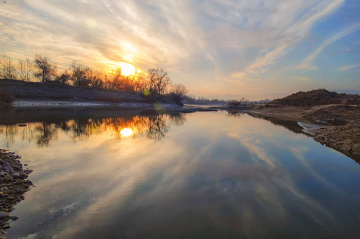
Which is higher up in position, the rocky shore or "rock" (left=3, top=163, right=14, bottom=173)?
"rock" (left=3, top=163, right=14, bottom=173)

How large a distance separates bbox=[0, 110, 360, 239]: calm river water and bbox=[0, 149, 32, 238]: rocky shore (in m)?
0.26

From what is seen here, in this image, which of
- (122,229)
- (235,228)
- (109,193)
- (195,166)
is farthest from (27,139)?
(235,228)

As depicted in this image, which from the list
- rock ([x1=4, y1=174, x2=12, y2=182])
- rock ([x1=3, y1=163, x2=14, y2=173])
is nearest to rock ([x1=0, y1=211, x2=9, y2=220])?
→ rock ([x1=4, y1=174, x2=12, y2=182])

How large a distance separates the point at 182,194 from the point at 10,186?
624 cm

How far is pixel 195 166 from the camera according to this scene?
11.2 meters

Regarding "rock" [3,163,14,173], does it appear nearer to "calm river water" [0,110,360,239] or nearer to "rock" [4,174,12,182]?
"rock" [4,174,12,182]

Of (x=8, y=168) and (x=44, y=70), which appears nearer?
(x=8, y=168)

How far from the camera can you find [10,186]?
24.0 ft

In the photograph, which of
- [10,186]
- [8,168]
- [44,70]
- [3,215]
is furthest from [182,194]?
[44,70]

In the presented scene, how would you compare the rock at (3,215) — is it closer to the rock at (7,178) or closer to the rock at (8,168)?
the rock at (7,178)

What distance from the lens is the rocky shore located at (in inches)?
224

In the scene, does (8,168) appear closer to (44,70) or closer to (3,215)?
(3,215)

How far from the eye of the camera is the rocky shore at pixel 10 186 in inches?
224

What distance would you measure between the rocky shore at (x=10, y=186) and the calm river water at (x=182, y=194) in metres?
0.26
